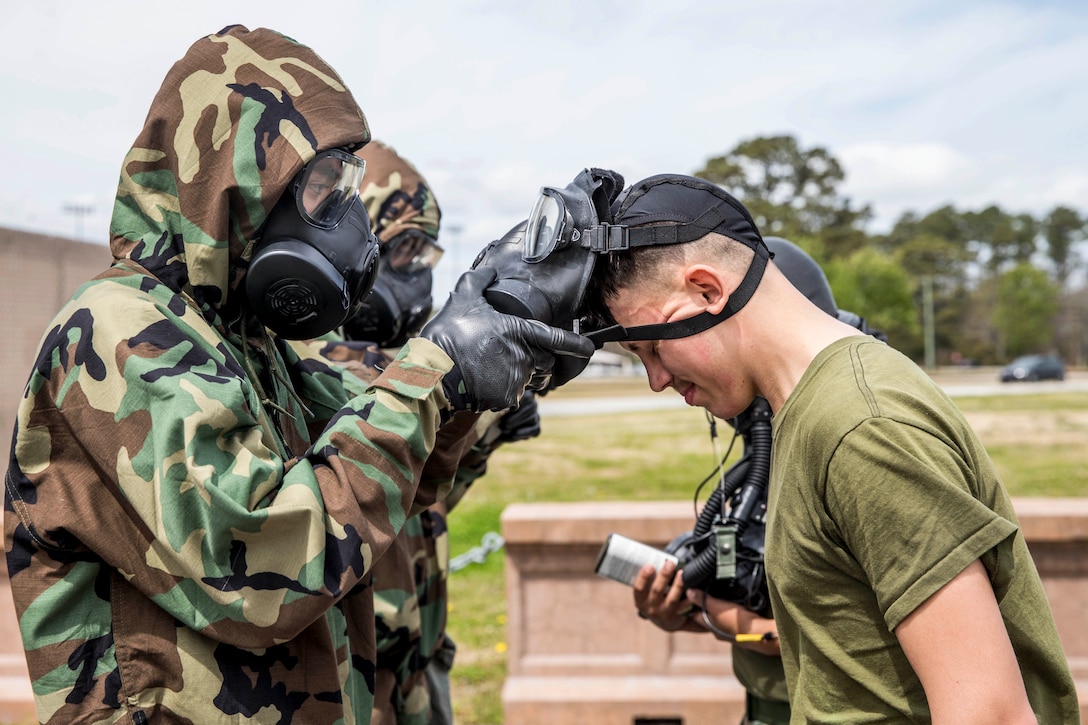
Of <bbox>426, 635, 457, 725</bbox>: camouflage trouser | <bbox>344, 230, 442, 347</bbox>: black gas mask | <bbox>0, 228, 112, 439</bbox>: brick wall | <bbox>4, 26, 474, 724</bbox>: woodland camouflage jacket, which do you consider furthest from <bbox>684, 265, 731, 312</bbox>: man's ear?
<bbox>0, 228, 112, 439</bbox>: brick wall

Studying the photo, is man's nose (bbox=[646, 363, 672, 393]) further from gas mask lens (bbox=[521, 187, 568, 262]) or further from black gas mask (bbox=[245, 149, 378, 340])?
black gas mask (bbox=[245, 149, 378, 340])

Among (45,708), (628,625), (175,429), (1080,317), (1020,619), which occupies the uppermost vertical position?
(175,429)

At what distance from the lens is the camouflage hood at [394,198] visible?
12.2 ft

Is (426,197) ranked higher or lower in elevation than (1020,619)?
higher

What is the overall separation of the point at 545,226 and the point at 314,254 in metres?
0.52

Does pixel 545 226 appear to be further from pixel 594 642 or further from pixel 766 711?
pixel 594 642

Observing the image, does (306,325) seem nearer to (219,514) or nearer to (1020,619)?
(219,514)

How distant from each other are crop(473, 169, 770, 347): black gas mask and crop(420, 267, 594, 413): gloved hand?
0.20 ft

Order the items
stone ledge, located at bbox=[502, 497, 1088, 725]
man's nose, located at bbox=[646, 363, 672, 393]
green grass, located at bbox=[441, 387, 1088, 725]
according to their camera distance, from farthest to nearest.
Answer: green grass, located at bbox=[441, 387, 1088, 725]
stone ledge, located at bbox=[502, 497, 1088, 725]
man's nose, located at bbox=[646, 363, 672, 393]

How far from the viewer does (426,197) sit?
3.83 meters

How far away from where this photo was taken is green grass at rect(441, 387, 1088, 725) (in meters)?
6.27

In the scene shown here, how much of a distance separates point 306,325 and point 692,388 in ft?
2.96

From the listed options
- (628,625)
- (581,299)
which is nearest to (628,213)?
(581,299)

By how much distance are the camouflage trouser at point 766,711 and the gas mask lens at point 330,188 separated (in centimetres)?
181
